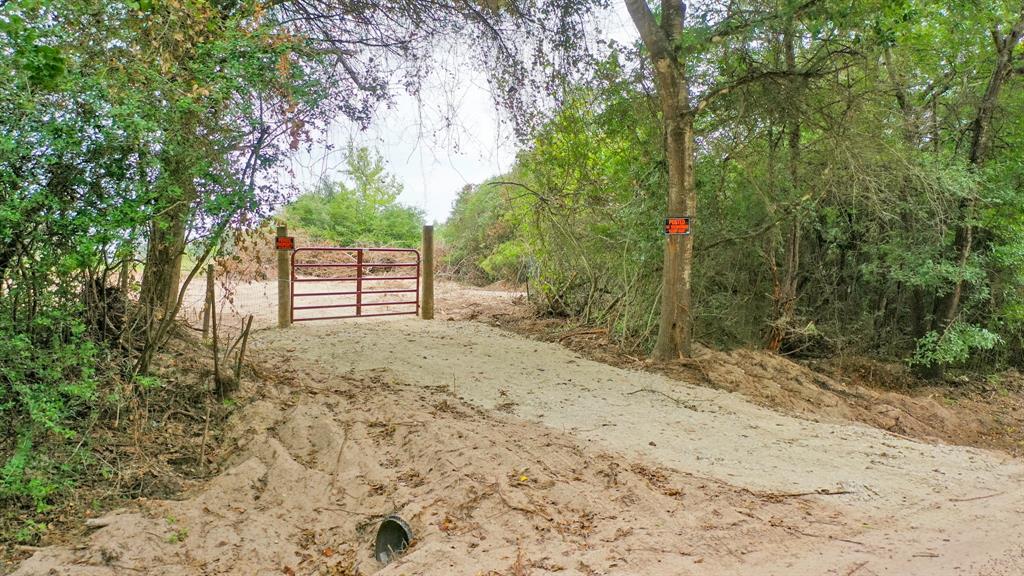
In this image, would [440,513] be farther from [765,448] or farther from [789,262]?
[789,262]

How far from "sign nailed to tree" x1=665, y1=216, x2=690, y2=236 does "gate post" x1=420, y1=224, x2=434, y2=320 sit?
4.28 meters

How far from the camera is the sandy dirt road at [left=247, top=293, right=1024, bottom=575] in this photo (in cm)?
308

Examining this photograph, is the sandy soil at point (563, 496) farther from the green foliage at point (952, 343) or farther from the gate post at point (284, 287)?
the green foliage at point (952, 343)

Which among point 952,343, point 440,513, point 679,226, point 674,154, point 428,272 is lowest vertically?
point 440,513

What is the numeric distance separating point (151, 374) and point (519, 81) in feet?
17.6

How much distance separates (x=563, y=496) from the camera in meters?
3.71

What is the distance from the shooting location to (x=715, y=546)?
10.2ft

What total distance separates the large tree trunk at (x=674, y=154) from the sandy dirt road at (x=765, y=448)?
0.93 m

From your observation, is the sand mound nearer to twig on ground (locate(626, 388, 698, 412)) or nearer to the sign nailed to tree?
twig on ground (locate(626, 388, 698, 412))

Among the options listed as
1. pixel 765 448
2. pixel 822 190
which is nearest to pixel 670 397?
pixel 765 448

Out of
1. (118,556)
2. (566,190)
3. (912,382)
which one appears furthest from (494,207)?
(118,556)

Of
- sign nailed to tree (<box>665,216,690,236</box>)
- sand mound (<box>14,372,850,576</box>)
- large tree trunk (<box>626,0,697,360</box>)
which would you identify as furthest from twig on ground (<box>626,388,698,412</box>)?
sign nailed to tree (<box>665,216,690,236</box>)

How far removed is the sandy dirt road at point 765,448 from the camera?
3.08 meters

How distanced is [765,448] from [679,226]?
11.6 feet
